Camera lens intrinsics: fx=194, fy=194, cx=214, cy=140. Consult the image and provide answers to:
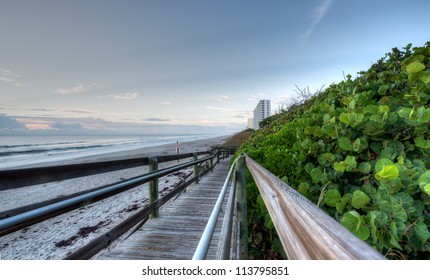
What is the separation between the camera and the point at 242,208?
240 centimetres

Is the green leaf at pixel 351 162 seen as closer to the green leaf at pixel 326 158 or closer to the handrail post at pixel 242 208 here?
the green leaf at pixel 326 158

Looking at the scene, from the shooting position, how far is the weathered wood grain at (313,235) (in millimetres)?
354

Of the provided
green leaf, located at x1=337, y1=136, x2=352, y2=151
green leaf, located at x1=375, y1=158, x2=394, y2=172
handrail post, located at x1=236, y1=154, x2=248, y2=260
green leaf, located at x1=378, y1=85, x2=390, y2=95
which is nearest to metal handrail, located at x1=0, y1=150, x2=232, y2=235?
handrail post, located at x1=236, y1=154, x2=248, y2=260

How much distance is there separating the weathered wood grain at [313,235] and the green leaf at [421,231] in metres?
0.68

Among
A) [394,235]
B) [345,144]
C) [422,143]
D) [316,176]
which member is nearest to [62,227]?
[316,176]

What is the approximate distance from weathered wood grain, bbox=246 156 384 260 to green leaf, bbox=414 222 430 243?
2.23ft

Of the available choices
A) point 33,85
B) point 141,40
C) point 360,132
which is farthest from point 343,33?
point 33,85

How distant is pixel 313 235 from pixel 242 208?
2080 millimetres

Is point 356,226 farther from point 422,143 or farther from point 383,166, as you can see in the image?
point 422,143

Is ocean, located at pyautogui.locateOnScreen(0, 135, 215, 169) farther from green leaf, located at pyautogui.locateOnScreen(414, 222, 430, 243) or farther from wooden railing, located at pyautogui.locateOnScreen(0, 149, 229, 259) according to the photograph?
green leaf, located at pyautogui.locateOnScreen(414, 222, 430, 243)

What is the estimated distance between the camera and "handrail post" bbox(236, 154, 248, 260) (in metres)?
2.24

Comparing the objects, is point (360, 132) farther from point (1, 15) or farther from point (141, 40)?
point (141, 40)

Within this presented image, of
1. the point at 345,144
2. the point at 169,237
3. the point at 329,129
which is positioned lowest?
the point at 169,237

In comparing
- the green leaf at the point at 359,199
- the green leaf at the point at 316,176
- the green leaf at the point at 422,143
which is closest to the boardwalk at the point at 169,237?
the green leaf at the point at 316,176
